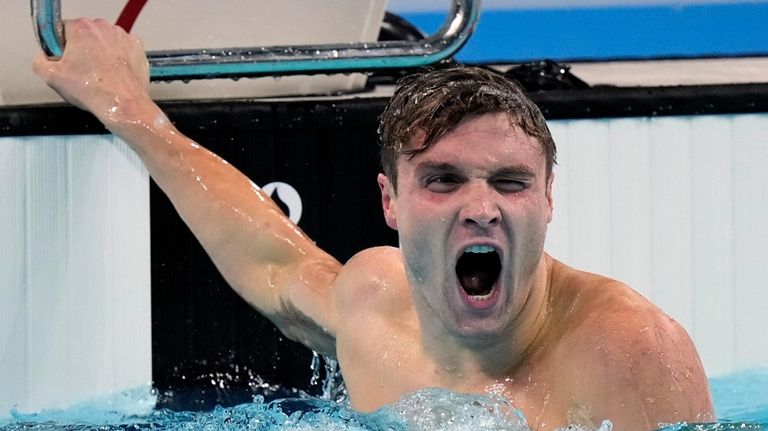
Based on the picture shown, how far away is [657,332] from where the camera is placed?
4.26 ft

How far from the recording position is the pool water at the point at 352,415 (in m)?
1.45

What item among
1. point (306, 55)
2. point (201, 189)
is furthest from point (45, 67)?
point (306, 55)

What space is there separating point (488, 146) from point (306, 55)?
1.84 feet

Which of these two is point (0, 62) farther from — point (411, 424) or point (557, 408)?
point (557, 408)

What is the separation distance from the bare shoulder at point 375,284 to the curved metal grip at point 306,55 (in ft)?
0.96

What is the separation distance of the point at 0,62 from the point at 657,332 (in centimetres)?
136

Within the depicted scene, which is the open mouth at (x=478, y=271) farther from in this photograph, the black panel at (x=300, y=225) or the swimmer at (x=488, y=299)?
the black panel at (x=300, y=225)

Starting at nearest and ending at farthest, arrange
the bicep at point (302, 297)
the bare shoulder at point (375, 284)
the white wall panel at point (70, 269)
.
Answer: the bare shoulder at point (375, 284), the bicep at point (302, 297), the white wall panel at point (70, 269)

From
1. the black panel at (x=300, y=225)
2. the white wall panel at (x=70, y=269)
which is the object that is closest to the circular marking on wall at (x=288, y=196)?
the black panel at (x=300, y=225)

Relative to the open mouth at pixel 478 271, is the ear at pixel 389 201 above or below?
above

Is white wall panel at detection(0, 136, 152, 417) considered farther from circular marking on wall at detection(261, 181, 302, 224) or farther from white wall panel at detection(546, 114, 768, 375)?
white wall panel at detection(546, 114, 768, 375)

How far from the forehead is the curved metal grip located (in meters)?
0.45

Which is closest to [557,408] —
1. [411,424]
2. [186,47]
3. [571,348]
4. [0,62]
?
[571,348]

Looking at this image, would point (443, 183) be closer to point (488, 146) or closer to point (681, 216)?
point (488, 146)
